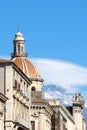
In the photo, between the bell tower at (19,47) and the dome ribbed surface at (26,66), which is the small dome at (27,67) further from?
the bell tower at (19,47)

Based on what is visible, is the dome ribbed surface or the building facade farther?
the dome ribbed surface

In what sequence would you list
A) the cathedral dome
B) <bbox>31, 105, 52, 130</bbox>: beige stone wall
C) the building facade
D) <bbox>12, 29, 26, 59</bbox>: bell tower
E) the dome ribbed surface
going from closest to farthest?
the building facade, <bbox>31, 105, 52, 130</bbox>: beige stone wall, the dome ribbed surface, the cathedral dome, <bbox>12, 29, 26, 59</bbox>: bell tower

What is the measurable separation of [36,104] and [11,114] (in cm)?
3227

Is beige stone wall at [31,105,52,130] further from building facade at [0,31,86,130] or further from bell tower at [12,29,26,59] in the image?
bell tower at [12,29,26,59]

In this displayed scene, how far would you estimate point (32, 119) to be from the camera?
13012 centimetres

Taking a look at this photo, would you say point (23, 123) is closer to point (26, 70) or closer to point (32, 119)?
point (32, 119)

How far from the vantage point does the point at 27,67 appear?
164875mm

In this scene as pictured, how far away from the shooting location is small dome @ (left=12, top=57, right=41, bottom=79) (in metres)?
164

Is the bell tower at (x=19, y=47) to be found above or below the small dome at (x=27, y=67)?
above

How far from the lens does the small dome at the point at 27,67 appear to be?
538 feet

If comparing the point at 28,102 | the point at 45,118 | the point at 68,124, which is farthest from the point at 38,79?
the point at 28,102

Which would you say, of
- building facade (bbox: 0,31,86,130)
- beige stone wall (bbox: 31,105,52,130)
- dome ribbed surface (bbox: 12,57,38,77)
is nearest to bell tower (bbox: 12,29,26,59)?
building facade (bbox: 0,31,86,130)

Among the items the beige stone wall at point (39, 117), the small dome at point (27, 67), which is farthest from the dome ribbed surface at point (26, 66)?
the beige stone wall at point (39, 117)

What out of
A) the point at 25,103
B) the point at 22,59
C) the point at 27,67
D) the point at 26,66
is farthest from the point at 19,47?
the point at 25,103
